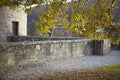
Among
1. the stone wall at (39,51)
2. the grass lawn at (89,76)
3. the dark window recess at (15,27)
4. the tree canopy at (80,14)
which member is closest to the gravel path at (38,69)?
the stone wall at (39,51)

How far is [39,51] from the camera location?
1491 centimetres

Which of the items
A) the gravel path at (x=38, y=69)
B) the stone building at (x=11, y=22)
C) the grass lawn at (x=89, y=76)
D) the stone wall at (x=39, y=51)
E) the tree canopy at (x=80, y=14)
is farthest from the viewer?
the stone building at (x=11, y=22)

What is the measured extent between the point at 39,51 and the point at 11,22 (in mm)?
11416

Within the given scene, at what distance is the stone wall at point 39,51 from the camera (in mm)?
13133

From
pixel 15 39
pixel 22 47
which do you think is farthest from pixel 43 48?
pixel 15 39

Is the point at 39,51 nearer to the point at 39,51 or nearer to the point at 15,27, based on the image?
the point at 39,51

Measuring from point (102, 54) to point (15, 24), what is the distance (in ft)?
34.0

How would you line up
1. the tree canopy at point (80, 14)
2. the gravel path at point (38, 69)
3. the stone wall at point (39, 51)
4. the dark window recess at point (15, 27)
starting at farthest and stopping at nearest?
the dark window recess at point (15, 27), the stone wall at point (39, 51), the gravel path at point (38, 69), the tree canopy at point (80, 14)

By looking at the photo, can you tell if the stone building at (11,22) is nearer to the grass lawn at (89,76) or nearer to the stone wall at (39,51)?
the stone wall at (39,51)

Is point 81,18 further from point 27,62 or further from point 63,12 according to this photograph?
point 27,62

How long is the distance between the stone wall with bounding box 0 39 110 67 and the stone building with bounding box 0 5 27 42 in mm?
7597

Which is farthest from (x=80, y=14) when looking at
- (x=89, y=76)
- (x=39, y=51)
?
(x=39, y=51)

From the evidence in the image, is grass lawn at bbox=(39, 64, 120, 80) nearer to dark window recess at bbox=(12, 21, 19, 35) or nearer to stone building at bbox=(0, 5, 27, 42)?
stone building at bbox=(0, 5, 27, 42)

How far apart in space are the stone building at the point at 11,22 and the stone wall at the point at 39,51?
760 cm
